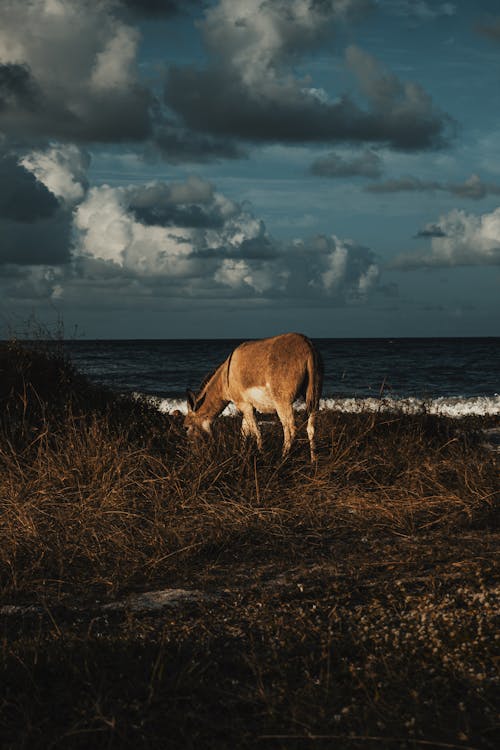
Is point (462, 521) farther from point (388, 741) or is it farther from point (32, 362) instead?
point (32, 362)

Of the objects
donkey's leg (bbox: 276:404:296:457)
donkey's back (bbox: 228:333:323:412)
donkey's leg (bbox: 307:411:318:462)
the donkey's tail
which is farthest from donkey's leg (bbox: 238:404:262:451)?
the donkey's tail

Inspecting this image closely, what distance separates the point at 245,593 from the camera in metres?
5.97

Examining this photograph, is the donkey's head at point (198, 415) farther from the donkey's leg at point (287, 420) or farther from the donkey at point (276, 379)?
the donkey's leg at point (287, 420)

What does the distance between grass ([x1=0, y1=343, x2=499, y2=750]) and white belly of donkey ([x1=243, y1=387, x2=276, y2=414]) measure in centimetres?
50

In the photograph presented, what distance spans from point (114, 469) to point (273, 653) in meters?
4.79

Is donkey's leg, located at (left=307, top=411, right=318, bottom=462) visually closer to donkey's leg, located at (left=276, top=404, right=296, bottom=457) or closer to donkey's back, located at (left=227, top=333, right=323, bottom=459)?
donkey's back, located at (left=227, top=333, right=323, bottom=459)

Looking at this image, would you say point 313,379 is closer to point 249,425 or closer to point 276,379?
point 276,379

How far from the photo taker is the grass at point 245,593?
387cm

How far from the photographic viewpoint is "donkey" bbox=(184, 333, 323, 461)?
1104 cm

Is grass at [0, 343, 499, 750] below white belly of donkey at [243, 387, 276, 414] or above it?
below

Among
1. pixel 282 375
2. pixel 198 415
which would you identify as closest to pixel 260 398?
pixel 282 375

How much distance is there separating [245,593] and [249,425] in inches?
219

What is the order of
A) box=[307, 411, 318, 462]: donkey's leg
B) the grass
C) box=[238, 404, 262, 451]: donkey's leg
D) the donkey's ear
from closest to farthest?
the grass, box=[307, 411, 318, 462]: donkey's leg, box=[238, 404, 262, 451]: donkey's leg, the donkey's ear

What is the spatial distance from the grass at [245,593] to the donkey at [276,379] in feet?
1.52
